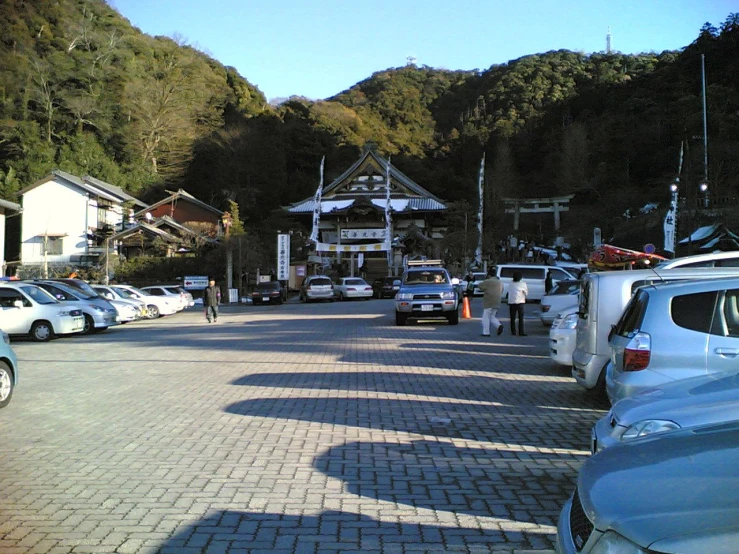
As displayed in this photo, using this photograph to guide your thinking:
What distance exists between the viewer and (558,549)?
9.41ft

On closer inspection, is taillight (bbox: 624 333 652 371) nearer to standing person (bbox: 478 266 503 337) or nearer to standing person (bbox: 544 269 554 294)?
standing person (bbox: 478 266 503 337)

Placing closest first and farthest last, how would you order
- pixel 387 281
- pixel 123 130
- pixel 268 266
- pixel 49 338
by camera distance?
pixel 49 338
pixel 387 281
pixel 268 266
pixel 123 130

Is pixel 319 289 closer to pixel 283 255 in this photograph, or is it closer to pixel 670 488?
pixel 283 255

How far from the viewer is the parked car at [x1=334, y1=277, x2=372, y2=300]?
39719 millimetres

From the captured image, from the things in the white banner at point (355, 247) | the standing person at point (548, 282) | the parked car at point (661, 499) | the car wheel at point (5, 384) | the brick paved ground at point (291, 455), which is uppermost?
the white banner at point (355, 247)

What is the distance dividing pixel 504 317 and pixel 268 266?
1105 inches

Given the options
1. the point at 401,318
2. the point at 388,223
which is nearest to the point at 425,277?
the point at 401,318

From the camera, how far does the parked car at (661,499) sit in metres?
2.23

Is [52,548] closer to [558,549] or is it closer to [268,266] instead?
[558,549]

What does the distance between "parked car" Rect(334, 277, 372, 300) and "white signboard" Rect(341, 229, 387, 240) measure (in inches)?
492

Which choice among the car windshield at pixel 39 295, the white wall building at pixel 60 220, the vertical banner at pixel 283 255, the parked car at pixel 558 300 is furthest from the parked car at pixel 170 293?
the parked car at pixel 558 300

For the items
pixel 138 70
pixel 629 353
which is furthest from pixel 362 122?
pixel 629 353

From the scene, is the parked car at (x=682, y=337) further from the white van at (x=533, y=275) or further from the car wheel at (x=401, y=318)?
the white van at (x=533, y=275)

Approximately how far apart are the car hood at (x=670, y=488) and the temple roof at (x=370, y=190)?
5206 cm
